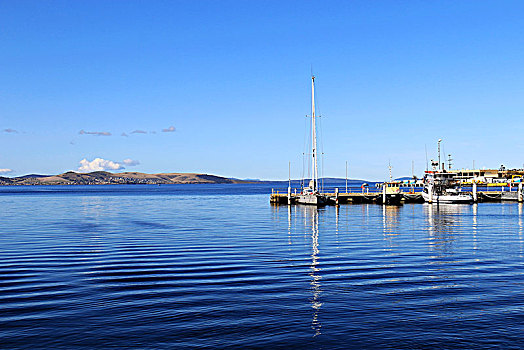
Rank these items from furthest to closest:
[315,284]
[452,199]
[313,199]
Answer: [452,199] → [313,199] → [315,284]

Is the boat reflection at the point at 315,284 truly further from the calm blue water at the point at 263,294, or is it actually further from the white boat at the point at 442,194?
the white boat at the point at 442,194

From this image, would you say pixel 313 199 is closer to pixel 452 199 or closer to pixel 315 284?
pixel 452 199

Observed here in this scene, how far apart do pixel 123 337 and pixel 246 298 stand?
5.32m

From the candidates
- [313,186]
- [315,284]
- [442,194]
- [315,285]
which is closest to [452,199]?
[442,194]

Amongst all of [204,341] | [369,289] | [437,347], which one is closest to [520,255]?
[369,289]

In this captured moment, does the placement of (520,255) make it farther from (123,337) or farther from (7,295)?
(7,295)

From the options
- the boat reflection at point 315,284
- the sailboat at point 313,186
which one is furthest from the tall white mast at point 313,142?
the boat reflection at point 315,284

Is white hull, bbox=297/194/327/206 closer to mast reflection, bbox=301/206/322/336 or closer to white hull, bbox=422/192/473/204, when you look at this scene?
white hull, bbox=422/192/473/204

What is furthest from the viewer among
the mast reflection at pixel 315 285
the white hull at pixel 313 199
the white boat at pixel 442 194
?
the white boat at pixel 442 194

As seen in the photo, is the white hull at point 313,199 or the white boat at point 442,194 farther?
the white boat at point 442,194

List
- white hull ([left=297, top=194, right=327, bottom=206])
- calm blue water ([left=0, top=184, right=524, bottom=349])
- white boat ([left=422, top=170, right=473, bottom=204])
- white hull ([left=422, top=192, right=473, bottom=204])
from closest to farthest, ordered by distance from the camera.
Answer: calm blue water ([left=0, top=184, right=524, bottom=349])
white hull ([left=297, top=194, right=327, bottom=206])
white hull ([left=422, top=192, right=473, bottom=204])
white boat ([left=422, top=170, right=473, bottom=204])

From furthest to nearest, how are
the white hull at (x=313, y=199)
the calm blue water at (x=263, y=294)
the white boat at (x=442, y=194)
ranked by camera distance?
1. the white boat at (x=442, y=194)
2. the white hull at (x=313, y=199)
3. the calm blue water at (x=263, y=294)

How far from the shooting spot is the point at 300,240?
36406 mm

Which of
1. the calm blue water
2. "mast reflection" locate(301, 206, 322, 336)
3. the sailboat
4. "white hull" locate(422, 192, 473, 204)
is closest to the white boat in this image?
"white hull" locate(422, 192, 473, 204)
